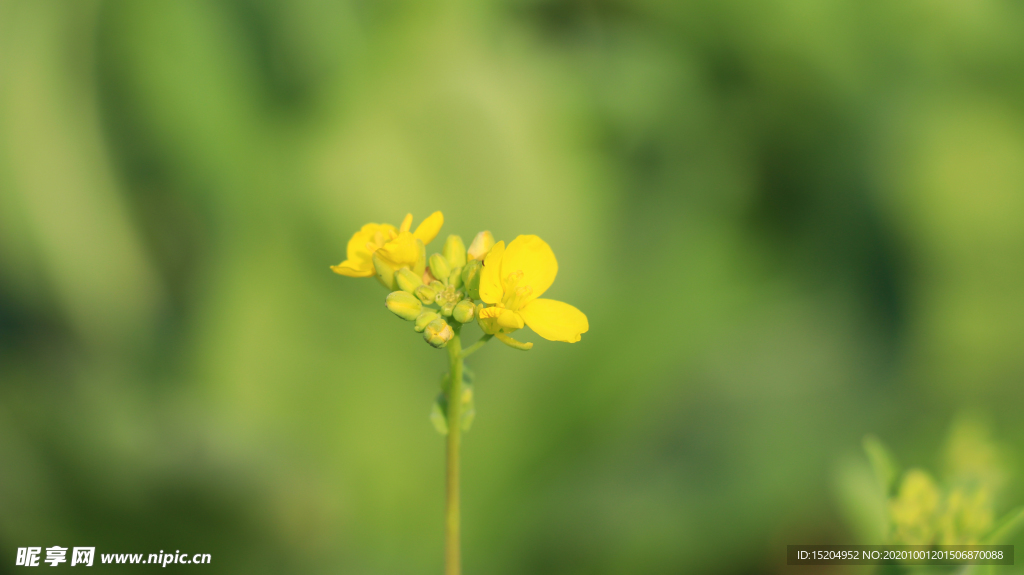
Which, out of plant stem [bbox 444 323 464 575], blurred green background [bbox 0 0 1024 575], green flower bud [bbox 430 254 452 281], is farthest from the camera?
blurred green background [bbox 0 0 1024 575]

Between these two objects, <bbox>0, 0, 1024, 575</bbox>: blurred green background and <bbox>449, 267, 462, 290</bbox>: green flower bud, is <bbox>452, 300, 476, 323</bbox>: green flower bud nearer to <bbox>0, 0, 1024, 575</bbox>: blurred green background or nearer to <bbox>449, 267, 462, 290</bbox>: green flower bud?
<bbox>449, 267, 462, 290</bbox>: green flower bud

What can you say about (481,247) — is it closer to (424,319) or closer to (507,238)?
(424,319)

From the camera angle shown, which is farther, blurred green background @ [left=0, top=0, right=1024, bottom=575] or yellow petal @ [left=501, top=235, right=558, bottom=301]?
blurred green background @ [left=0, top=0, right=1024, bottom=575]

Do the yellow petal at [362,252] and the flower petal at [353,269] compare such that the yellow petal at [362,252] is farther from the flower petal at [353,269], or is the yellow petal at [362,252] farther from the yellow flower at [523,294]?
the yellow flower at [523,294]

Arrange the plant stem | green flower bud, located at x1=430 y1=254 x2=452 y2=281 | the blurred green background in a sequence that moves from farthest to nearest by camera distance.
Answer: the blurred green background < green flower bud, located at x1=430 y1=254 x2=452 y2=281 < the plant stem

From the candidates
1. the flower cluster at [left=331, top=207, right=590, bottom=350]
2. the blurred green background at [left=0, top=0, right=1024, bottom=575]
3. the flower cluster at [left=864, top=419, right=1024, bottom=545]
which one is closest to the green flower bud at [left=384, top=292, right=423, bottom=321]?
the flower cluster at [left=331, top=207, right=590, bottom=350]

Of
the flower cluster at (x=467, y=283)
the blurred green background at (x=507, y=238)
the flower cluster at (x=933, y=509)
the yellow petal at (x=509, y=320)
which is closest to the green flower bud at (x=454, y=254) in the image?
the flower cluster at (x=467, y=283)
